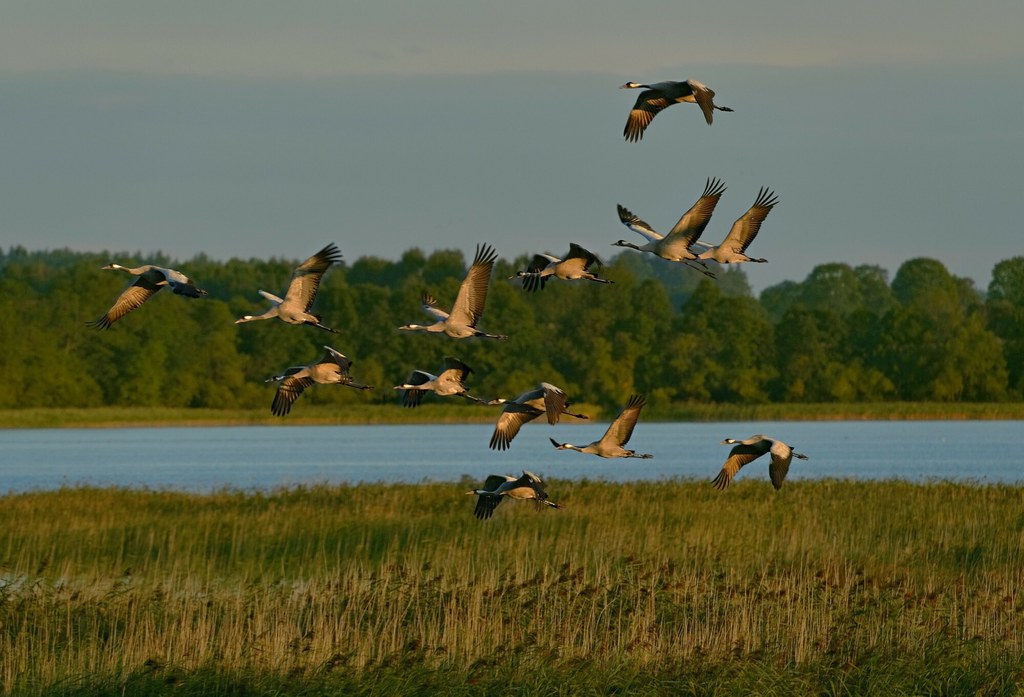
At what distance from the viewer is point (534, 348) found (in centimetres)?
8912

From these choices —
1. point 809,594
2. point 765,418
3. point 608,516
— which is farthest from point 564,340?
point 809,594

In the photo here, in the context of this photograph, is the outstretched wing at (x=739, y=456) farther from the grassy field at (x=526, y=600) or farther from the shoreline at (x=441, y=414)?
the shoreline at (x=441, y=414)

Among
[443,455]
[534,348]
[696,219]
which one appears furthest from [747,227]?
[534,348]

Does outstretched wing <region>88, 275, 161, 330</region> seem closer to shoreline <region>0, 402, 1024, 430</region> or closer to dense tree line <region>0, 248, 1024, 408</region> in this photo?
dense tree line <region>0, 248, 1024, 408</region>

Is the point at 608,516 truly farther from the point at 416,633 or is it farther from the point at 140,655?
the point at 140,655

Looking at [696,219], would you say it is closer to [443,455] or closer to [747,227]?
[747,227]

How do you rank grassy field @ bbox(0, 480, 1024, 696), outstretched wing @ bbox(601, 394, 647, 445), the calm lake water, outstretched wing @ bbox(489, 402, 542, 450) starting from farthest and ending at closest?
the calm lake water
grassy field @ bbox(0, 480, 1024, 696)
outstretched wing @ bbox(601, 394, 647, 445)
outstretched wing @ bbox(489, 402, 542, 450)

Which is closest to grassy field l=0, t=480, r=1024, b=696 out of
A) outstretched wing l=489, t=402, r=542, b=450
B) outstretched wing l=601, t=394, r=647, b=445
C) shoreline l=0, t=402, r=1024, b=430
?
outstretched wing l=601, t=394, r=647, b=445

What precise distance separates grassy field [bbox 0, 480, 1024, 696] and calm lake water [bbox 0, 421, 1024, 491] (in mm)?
8990

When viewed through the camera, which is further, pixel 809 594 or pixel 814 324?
pixel 814 324

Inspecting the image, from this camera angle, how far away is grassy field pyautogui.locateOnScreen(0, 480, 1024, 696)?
545 inches

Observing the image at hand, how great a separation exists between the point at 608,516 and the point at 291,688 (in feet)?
40.3

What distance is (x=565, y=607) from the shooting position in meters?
16.8

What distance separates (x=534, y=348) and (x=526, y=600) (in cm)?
7214
